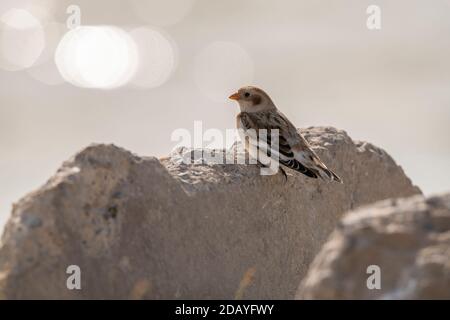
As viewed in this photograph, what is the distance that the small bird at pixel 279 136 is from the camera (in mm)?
6055

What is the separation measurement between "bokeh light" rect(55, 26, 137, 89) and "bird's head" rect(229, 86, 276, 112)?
8.79 m

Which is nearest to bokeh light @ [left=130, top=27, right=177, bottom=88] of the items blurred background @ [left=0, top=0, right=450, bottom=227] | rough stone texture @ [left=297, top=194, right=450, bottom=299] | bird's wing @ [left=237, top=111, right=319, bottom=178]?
blurred background @ [left=0, top=0, right=450, bottom=227]

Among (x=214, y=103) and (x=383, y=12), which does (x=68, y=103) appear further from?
(x=383, y=12)

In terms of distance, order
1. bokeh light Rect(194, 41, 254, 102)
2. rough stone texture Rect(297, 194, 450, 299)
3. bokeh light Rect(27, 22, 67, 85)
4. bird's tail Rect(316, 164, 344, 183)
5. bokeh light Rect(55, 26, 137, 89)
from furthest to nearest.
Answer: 1. bokeh light Rect(55, 26, 137, 89)
2. bokeh light Rect(27, 22, 67, 85)
3. bokeh light Rect(194, 41, 254, 102)
4. bird's tail Rect(316, 164, 344, 183)
5. rough stone texture Rect(297, 194, 450, 299)

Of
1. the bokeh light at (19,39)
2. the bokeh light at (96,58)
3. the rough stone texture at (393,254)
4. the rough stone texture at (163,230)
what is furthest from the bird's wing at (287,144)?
the bokeh light at (19,39)

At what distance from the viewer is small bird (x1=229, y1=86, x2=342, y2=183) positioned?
6.05 m

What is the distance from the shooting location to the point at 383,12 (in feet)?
65.7

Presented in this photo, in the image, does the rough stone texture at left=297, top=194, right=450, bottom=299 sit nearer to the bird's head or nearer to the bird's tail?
the bird's tail

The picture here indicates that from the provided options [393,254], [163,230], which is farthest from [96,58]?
[393,254]

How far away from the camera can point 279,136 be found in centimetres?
652

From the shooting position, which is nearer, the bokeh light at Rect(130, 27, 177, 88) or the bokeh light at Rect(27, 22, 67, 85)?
the bokeh light at Rect(27, 22, 67, 85)

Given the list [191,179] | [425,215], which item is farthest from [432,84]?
[425,215]

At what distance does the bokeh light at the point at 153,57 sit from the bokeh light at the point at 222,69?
0.48 meters
